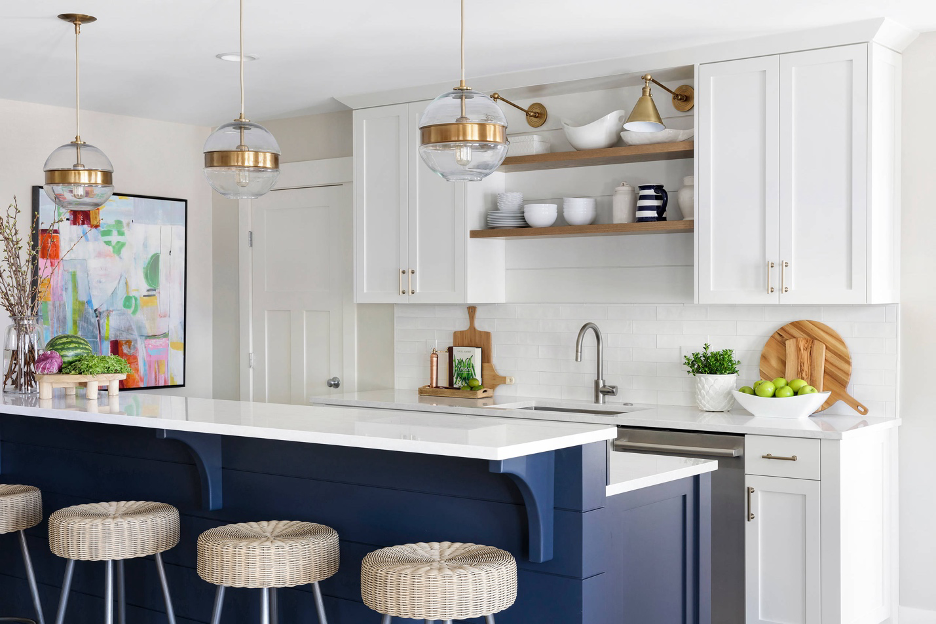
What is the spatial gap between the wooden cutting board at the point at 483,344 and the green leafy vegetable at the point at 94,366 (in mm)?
2026

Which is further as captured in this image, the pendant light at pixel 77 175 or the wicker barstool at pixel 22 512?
the pendant light at pixel 77 175

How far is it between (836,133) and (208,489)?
2.70 m

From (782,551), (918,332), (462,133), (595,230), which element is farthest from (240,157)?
(918,332)

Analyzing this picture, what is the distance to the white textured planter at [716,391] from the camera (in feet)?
13.5

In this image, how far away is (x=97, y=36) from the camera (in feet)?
13.0

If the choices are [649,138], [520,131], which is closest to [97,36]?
[520,131]

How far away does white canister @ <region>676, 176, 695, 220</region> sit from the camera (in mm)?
4207

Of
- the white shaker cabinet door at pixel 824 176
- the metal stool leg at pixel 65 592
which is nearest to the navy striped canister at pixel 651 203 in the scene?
the white shaker cabinet door at pixel 824 176

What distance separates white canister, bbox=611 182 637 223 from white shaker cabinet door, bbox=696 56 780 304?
1.31ft

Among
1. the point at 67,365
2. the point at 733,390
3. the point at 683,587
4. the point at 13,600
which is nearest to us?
the point at 683,587

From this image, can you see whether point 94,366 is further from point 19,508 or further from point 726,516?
point 726,516

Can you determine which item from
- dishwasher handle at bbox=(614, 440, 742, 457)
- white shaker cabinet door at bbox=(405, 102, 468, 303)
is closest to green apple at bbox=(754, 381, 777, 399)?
dishwasher handle at bbox=(614, 440, 742, 457)

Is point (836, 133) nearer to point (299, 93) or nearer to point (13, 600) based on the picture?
point (299, 93)

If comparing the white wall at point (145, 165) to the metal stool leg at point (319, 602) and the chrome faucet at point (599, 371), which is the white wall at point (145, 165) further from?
the metal stool leg at point (319, 602)
